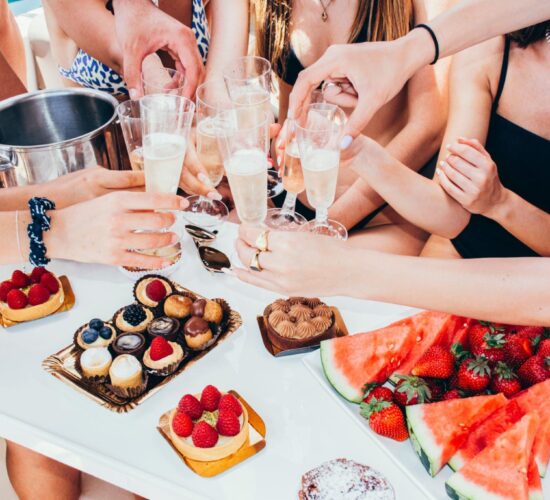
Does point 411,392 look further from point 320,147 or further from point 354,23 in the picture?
point 354,23

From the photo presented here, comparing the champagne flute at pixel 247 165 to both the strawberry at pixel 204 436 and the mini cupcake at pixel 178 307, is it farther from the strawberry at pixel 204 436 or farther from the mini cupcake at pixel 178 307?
the strawberry at pixel 204 436

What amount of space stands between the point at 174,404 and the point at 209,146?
3.17ft

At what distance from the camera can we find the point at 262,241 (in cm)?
158

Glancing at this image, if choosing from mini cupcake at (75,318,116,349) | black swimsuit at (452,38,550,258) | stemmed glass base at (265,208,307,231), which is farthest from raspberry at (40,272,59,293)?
black swimsuit at (452,38,550,258)

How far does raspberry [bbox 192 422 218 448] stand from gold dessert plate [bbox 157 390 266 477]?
5 centimetres

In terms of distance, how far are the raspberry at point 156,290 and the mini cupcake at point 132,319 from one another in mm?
70

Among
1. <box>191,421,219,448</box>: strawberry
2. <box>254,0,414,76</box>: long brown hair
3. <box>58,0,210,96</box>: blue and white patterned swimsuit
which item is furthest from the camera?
<box>58,0,210,96</box>: blue and white patterned swimsuit

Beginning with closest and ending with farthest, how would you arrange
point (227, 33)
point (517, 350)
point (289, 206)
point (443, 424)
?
point (443, 424) → point (517, 350) → point (289, 206) → point (227, 33)

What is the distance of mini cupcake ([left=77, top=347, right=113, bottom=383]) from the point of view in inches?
61.4

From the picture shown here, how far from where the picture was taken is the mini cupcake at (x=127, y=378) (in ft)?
4.95

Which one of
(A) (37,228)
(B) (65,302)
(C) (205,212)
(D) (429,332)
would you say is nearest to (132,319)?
(B) (65,302)


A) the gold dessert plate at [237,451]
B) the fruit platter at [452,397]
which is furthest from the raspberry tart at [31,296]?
the fruit platter at [452,397]

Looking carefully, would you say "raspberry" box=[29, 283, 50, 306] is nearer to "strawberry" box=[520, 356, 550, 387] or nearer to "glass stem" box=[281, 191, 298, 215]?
"glass stem" box=[281, 191, 298, 215]

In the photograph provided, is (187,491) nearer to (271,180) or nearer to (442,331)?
(442,331)
